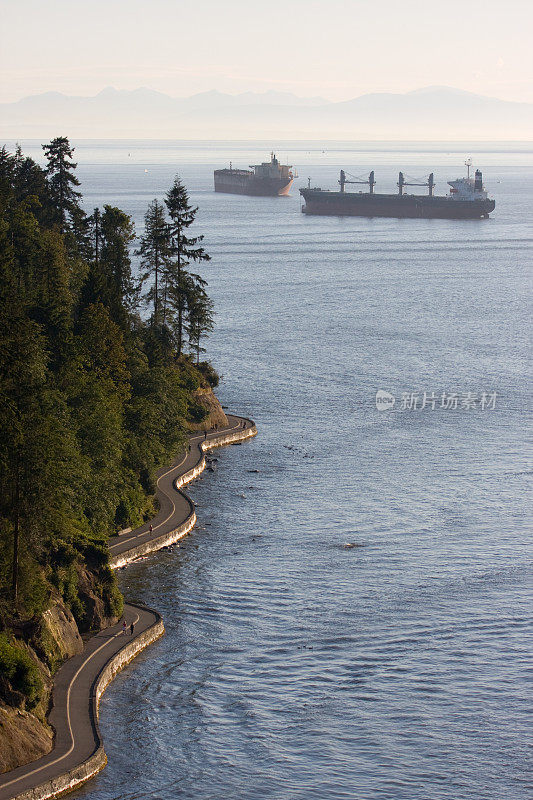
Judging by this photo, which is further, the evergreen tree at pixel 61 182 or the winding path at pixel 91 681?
the evergreen tree at pixel 61 182

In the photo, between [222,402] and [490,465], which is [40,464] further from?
[222,402]

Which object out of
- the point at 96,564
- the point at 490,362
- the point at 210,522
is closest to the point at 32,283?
the point at 210,522

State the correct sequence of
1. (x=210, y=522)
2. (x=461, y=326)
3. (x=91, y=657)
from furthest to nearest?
(x=461, y=326) < (x=210, y=522) < (x=91, y=657)

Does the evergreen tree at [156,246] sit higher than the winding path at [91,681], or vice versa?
the evergreen tree at [156,246]

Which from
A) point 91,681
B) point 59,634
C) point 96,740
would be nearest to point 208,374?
point 59,634

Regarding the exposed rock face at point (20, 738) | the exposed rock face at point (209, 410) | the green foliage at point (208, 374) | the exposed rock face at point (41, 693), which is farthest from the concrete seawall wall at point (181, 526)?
the exposed rock face at point (20, 738)

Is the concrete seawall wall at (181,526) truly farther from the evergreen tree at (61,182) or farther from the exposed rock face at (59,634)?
the evergreen tree at (61,182)
